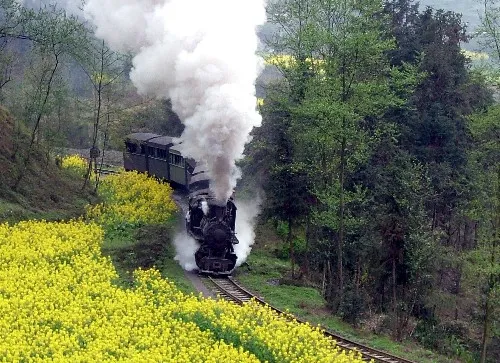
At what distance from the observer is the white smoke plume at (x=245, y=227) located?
90.5 feet

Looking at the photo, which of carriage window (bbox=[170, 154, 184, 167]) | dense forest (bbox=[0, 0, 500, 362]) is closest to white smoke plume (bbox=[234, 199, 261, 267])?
dense forest (bbox=[0, 0, 500, 362])

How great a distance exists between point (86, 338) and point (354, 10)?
12.9 meters

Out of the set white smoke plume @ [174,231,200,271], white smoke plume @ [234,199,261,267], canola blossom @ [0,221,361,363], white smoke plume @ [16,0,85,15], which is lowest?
canola blossom @ [0,221,361,363]

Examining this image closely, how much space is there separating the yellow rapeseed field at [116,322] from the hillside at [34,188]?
6.30 metres

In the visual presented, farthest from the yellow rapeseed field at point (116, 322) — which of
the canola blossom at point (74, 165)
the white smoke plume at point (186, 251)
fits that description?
the canola blossom at point (74, 165)

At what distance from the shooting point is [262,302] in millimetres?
21875

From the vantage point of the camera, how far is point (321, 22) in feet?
77.8

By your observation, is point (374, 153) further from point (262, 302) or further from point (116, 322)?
point (116, 322)

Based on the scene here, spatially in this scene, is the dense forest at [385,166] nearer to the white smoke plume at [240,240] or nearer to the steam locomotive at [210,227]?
the white smoke plume at [240,240]

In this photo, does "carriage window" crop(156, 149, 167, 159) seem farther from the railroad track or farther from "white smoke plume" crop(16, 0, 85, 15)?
the railroad track

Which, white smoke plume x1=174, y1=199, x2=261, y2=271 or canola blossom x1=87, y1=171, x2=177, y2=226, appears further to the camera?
canola blossom x1=87, y1=171, x2=177, y2=226

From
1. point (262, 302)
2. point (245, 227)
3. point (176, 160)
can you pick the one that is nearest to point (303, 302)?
point (262, 302)

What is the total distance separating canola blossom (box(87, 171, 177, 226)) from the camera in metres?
31.9

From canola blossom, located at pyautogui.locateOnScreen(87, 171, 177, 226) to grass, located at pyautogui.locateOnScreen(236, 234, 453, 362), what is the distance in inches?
213
